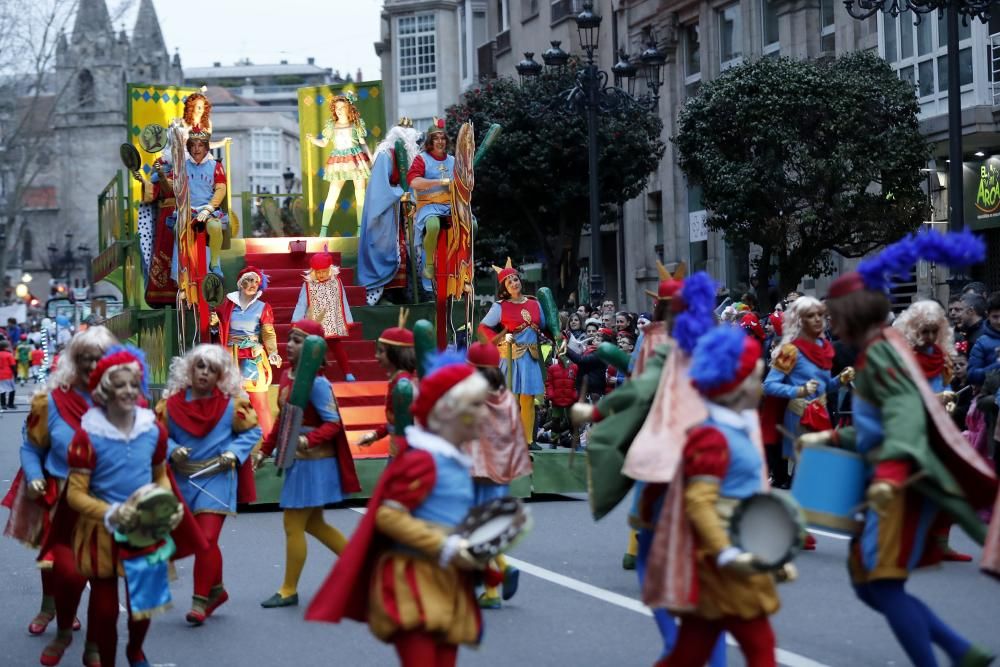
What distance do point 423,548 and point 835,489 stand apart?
1766mm

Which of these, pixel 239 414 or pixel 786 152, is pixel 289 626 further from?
pixel 786 152

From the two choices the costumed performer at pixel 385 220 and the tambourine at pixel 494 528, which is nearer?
the tambourine at pixel 494 528

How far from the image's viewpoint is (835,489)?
6531 millimetres

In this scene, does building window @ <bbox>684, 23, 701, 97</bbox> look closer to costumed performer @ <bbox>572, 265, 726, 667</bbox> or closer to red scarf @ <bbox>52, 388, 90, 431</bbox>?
red scarf @ <bbox>52, 388, 90, 431</bbox>

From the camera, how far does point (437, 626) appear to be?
569 cm

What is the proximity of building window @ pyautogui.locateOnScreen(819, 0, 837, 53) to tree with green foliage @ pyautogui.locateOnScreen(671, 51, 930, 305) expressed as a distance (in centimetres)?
543

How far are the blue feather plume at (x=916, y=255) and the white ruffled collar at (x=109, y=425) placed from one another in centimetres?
316

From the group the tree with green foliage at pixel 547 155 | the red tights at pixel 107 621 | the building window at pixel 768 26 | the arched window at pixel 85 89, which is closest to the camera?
the red tights at pixel 107 621

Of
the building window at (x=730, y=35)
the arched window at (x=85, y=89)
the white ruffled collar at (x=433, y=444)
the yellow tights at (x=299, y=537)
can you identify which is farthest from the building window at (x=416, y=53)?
the white ruffled collar at (x=433, y=444)

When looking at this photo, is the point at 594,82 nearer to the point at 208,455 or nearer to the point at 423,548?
the point at 208,455

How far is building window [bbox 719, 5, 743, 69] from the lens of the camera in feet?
117

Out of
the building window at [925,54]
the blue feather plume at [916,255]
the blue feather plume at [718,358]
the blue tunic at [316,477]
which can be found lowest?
the blue tunic at [316,477]

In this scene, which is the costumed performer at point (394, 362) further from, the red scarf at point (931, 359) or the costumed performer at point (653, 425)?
the red scarf at point (931, 359)

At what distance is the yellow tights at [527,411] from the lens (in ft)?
60.7
